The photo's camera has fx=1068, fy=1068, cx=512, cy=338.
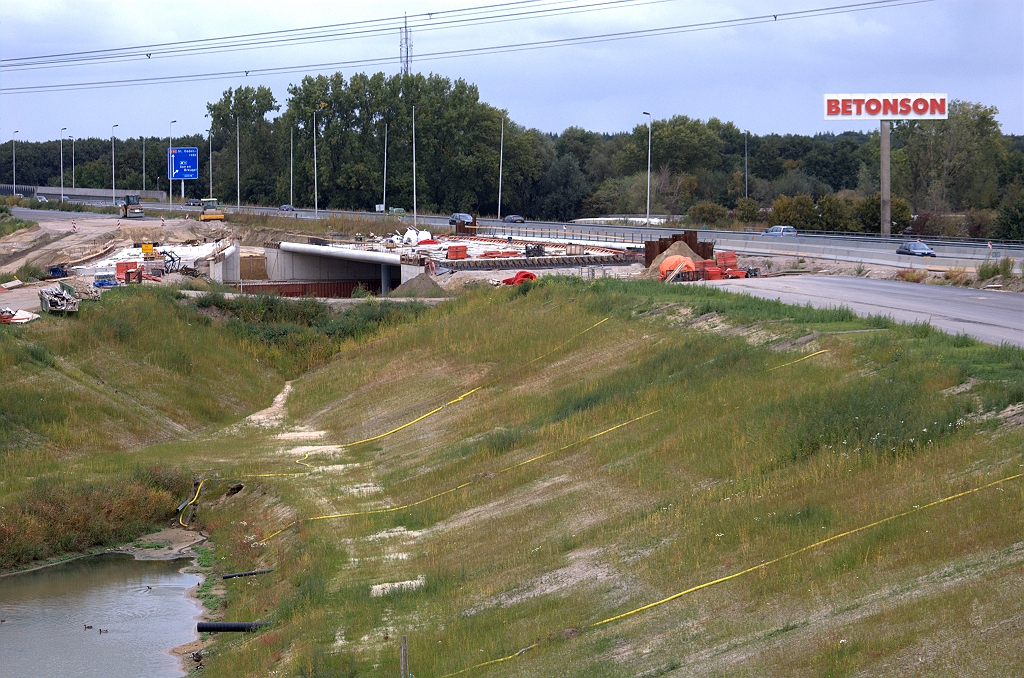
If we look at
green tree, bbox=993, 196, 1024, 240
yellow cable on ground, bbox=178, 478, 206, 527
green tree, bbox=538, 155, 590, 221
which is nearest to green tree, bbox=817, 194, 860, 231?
green tree, bbox=993, 196, 1024, 240

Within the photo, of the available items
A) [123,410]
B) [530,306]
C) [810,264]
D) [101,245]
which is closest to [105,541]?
[123,410]

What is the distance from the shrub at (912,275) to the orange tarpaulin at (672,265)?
8.93 meters

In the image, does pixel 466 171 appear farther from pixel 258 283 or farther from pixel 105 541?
pixel 105 541

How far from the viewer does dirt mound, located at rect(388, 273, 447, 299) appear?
51156mm

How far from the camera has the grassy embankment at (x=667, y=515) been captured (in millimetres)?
12562

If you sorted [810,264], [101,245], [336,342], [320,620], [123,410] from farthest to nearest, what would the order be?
[101,245] < [810,264] < [336,342] < [123,410] < [320,620]

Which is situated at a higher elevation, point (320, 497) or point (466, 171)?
point (466, 171)

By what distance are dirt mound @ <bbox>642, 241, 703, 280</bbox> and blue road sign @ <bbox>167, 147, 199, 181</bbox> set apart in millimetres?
63964

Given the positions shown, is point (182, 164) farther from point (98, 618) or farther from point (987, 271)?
point (98, 618)

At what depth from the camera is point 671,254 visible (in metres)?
48.6

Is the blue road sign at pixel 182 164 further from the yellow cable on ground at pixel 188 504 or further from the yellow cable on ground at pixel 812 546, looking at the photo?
the yellow cable on ground at pixel 812 546

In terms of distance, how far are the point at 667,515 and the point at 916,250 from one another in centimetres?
4547

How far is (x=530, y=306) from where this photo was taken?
135ft

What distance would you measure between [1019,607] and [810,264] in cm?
4454
